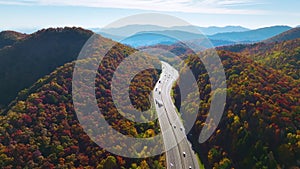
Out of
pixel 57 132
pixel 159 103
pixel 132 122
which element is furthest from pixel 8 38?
pixel 132 122

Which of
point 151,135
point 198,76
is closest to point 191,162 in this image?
point 151,135

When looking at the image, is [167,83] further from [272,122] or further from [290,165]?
[290,165]

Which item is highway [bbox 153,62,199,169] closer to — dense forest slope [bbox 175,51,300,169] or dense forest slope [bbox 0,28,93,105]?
dense forest slope [bbox 175,51,300,169]

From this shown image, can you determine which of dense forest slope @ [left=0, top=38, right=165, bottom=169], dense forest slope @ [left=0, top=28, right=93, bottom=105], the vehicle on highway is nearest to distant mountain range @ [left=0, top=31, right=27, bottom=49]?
Result: dense forest slope @ [left=0, top=28, right=93, bottom=105]

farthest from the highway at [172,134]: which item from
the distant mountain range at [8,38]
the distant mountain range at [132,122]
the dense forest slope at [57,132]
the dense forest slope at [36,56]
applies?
the distant mountain range at [8,38]

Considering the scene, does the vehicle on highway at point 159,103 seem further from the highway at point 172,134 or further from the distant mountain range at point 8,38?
the distant mountain range at point 8,38

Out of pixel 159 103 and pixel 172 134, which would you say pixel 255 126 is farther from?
pixel 159 103
